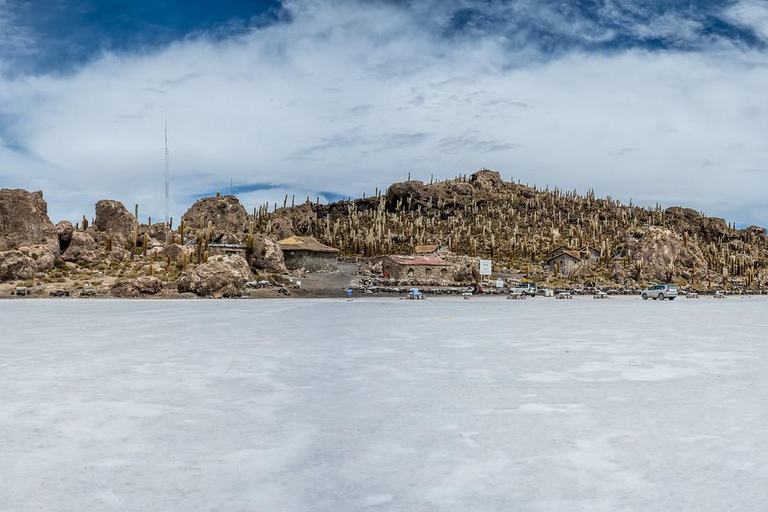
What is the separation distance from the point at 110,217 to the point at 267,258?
28.5 metres

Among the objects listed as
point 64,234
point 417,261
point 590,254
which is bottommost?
point 417,261

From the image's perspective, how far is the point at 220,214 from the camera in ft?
333

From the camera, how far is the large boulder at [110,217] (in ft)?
266

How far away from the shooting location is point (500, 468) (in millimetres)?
6012

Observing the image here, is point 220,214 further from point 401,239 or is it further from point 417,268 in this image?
point 417,268

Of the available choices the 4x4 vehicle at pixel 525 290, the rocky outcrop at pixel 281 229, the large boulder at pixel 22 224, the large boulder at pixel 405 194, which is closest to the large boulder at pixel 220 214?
the rocky outcrop at pixel 281 229

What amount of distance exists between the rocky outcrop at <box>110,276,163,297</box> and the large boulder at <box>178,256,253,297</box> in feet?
6.70

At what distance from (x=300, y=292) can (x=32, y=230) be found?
26210 millimetres

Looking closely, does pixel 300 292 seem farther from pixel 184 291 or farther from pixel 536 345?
pixel 536 345

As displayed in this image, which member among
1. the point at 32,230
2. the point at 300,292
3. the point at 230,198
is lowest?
the point at 300,292

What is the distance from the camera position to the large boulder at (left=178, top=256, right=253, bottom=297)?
165ft

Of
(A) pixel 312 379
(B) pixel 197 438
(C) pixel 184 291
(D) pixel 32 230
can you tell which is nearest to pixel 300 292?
(C) pixel 184 291

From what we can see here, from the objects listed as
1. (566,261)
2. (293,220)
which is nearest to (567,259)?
(566,261)

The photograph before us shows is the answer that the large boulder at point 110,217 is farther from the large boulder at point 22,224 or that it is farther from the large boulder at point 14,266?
the large boulder at point 14,266
